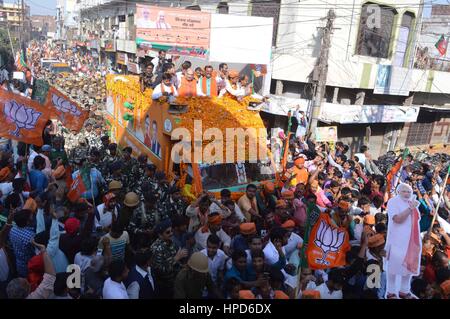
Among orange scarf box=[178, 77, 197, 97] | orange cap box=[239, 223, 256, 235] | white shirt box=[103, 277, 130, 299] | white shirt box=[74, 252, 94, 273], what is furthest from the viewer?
orange scarf box=[178, 77, 197, 97]

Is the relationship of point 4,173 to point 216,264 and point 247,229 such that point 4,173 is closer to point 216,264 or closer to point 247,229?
point 216,264

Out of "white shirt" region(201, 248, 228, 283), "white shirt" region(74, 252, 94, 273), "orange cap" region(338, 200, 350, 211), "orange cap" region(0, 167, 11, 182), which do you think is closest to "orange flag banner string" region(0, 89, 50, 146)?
"orange cap" region(0, 167, 11, 182)

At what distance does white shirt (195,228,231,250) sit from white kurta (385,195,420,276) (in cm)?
200

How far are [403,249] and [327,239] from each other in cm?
85

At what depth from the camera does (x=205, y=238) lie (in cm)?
515

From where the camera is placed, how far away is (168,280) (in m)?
4.29

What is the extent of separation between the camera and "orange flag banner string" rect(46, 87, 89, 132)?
24.5 feet

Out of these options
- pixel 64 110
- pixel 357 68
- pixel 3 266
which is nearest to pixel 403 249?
pixel 3 266

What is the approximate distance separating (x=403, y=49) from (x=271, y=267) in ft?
63.9

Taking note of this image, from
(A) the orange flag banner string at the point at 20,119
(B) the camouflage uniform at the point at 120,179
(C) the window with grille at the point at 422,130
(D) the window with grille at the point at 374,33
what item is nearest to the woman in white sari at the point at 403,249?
(B) the camouflage uniform at the point at 120,179

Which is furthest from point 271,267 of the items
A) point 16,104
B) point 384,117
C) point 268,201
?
point 384,117

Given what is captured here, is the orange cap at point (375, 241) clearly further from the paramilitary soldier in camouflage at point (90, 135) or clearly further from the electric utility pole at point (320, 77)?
the electric utility pole at point (320, 77)

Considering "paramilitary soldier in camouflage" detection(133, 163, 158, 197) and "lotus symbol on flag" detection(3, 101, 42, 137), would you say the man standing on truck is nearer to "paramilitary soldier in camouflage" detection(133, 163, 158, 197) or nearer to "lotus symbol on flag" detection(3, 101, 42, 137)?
"paramilitary soldier in camouflage" detection(133, 163, 158, 197)

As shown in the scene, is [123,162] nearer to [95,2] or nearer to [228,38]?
[228,38]
